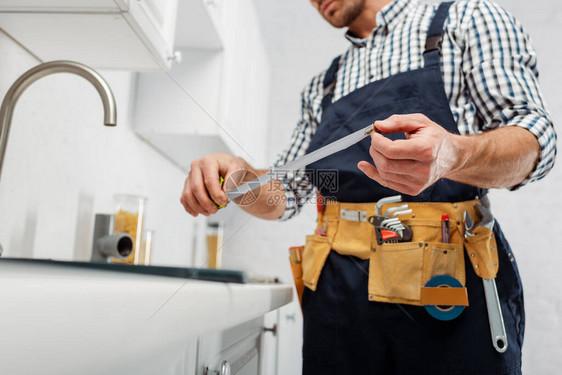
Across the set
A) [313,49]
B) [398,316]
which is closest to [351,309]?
[398,316]

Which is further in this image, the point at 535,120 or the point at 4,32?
the point at 4,32

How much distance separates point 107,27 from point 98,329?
0.41 m

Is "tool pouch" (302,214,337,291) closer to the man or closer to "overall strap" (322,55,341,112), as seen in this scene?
the man

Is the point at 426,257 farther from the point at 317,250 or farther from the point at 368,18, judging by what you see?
the point at 368,18

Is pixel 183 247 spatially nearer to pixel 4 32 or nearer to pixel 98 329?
pixel 4 32

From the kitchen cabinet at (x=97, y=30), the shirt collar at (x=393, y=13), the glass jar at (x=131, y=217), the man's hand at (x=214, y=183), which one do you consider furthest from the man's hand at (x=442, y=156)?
the glass jar at (x=131, y=217)

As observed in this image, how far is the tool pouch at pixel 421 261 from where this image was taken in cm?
39

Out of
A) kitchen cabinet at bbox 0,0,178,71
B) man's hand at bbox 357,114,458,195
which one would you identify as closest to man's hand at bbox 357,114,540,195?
man's hand at bbox 357,114,458,195

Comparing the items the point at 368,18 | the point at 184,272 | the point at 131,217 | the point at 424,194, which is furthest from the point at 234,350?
→ the point at 368,18

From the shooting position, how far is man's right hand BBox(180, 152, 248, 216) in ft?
1.17

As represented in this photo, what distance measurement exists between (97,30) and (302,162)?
1.18ft

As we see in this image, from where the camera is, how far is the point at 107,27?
470 millimetres

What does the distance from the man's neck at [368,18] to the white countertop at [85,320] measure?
18.1 inches

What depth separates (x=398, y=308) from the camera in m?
0.42
